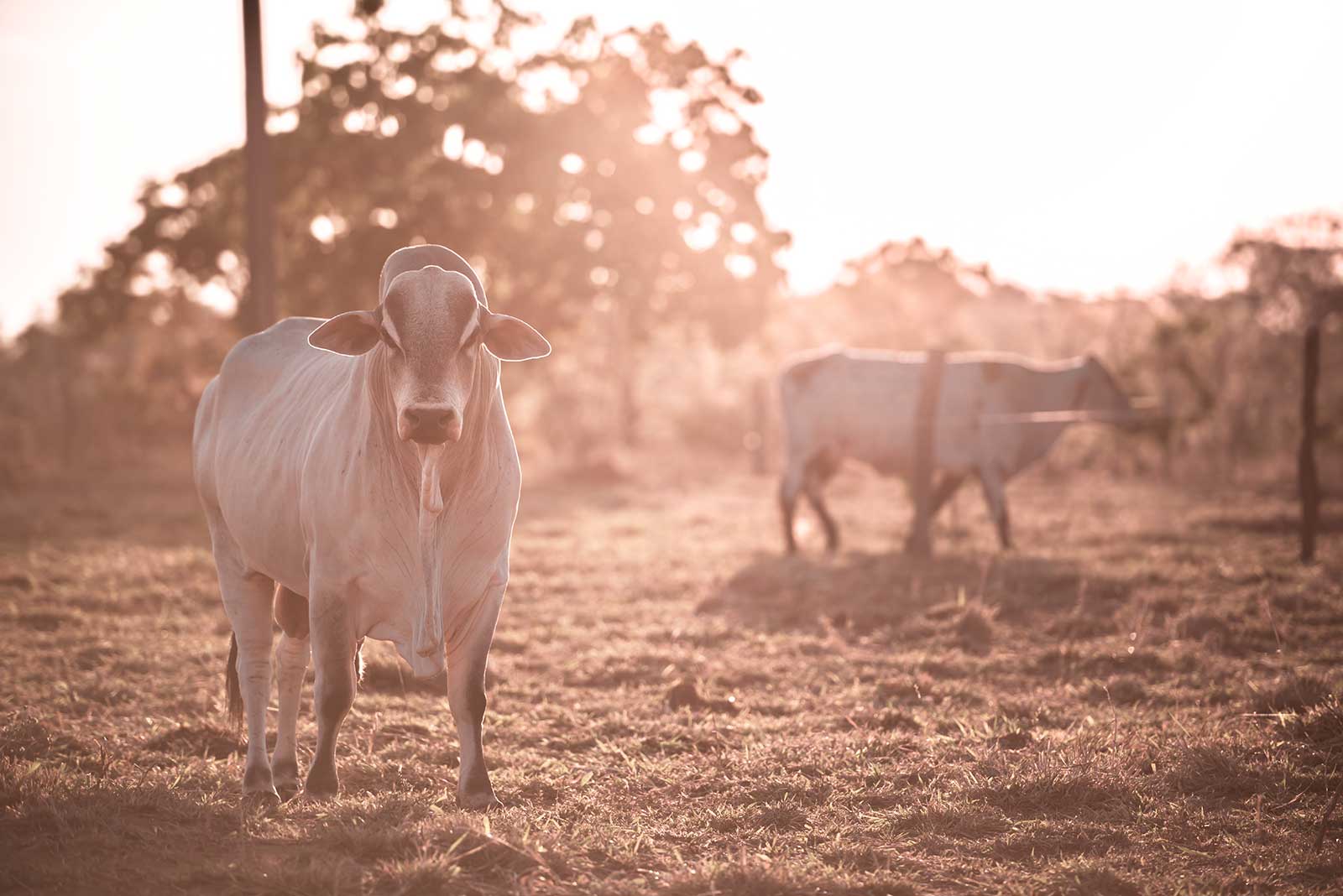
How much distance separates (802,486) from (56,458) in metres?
18.3

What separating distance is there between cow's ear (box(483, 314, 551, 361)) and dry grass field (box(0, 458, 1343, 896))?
1.57m

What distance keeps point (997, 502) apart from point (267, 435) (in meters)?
8.70

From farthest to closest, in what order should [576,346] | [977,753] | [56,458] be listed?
[576,346] < [56,458] < [977,753]

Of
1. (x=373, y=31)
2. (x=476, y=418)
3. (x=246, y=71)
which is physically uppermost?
(x=373, y=31)

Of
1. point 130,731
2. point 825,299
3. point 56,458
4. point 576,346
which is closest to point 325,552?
point 130,731

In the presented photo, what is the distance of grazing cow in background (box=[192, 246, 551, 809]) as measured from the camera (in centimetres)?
399

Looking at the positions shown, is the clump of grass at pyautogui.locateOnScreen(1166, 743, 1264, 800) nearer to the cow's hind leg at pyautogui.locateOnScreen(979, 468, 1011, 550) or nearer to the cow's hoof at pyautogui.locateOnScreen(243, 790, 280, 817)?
the cow's hoof at pyautogui.locateOnScreen(243, 790, 280, 817)

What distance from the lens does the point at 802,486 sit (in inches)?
492

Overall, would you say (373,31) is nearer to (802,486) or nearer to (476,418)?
(802,486)

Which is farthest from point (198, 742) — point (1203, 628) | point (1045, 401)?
point (1045, 401)

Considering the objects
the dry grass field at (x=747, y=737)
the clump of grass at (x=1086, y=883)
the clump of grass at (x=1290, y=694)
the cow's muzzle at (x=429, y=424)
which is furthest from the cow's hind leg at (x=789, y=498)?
the cow's muzzle at (x=429, y=424)

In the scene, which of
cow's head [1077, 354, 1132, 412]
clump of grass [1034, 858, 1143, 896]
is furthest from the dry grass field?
cow's head [1077, 354, 1132, 412]

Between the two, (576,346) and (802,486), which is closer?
(802,486)

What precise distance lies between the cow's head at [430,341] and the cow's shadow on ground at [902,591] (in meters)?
4.27
